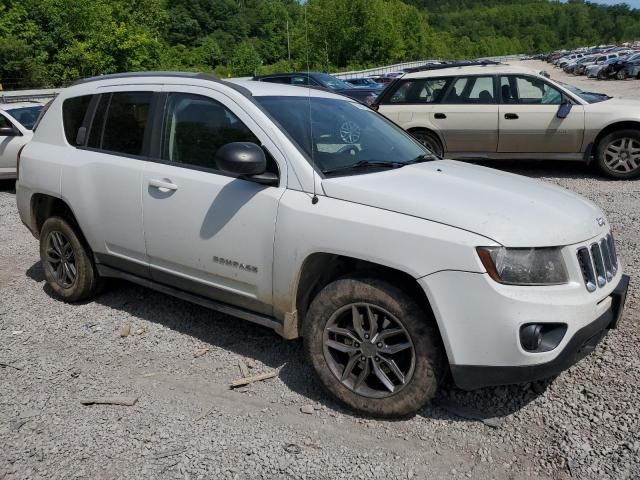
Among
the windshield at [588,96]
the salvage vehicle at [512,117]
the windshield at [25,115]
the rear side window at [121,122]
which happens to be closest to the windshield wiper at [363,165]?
the rear side window at [121,122]

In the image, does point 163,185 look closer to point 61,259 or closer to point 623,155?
point 61,259

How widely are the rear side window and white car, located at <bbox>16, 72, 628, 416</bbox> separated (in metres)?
0.01

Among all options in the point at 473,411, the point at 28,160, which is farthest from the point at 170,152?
the point at 473,411

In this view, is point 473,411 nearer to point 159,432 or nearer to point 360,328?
point 360,328

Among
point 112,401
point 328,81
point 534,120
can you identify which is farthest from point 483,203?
point 328,81

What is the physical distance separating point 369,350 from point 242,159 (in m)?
1.22

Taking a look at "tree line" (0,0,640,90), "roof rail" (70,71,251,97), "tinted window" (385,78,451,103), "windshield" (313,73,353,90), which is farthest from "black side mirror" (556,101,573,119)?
"windshield" (313,73,353,90)

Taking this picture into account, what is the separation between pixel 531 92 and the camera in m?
9.02

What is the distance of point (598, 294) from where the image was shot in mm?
2904

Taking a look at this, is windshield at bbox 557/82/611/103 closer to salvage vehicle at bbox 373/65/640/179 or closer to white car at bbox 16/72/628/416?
salvage vehicle at bbox 373/65/640/179

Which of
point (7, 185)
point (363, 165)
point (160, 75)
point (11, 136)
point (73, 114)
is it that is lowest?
point (7, 185)

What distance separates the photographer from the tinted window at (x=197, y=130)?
3604 mm

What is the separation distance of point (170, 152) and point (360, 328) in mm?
1782

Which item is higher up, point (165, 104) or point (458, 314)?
point (165, 104)
